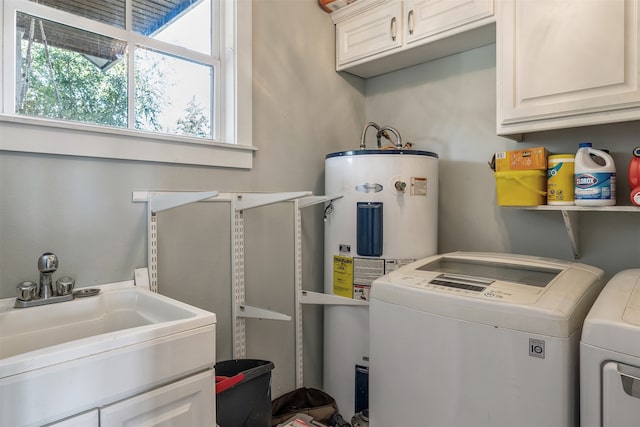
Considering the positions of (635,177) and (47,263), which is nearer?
(47,263)

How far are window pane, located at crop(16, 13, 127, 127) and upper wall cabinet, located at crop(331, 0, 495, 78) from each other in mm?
1247

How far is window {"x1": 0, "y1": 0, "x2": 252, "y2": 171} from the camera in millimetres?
1252

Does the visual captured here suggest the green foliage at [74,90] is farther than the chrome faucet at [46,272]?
Yes

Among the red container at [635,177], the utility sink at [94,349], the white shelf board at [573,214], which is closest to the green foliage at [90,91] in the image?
the utility sink at [94,349]

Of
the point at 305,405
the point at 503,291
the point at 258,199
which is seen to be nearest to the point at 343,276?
the point at 258,199

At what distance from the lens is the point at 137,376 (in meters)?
0.89

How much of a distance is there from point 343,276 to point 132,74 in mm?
1299

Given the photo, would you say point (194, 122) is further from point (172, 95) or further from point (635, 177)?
point (635, 177)

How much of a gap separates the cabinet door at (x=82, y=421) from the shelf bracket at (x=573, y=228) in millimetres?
1722

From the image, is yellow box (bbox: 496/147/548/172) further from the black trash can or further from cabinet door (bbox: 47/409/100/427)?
cabinet door (bbox: 47/409/100/427)

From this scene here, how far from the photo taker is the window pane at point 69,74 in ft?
4.14

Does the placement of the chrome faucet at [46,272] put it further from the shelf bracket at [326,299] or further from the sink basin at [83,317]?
the shelf bracket at [326,299]

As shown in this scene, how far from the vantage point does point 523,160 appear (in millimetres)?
1594

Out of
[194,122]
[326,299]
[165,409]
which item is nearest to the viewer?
[165,409]
